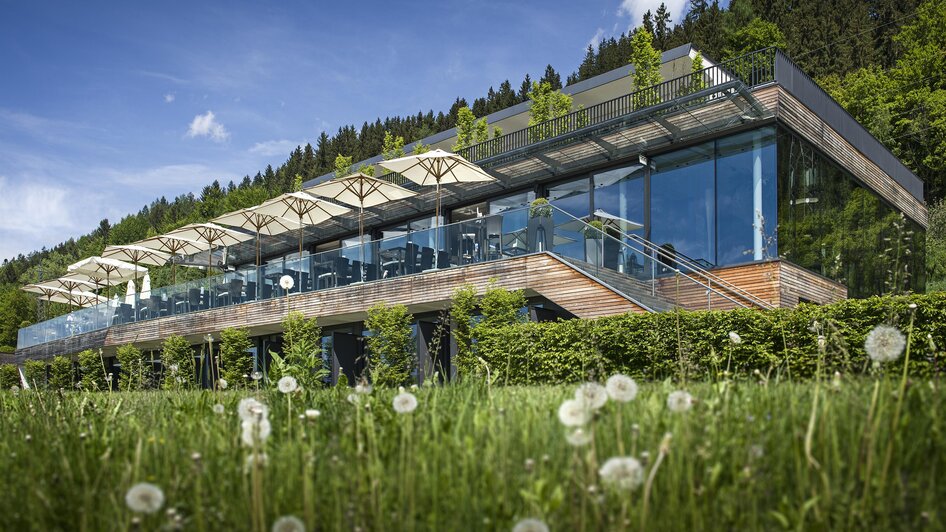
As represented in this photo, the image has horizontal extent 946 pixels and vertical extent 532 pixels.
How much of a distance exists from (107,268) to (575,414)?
99.2 feet

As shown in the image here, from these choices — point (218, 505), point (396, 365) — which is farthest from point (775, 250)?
point (218, 505)

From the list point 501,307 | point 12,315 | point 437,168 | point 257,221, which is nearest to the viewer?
point 501,307

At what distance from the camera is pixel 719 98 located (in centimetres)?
1695

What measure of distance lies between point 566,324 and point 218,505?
932cm

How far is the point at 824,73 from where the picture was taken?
49750 mm

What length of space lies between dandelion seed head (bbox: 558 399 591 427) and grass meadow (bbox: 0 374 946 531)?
4cm

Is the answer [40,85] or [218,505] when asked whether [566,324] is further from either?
[40,85]

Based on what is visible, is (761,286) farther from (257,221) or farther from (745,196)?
(257,221)

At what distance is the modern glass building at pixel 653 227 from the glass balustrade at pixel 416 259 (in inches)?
1.6

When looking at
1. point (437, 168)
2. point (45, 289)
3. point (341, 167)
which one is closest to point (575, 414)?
point (437, 168)

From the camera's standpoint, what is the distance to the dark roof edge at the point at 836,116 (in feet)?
58.0

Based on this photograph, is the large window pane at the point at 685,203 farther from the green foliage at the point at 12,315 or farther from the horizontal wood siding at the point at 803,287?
the green foliage at the point at 12,315

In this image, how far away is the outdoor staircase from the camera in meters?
14.4

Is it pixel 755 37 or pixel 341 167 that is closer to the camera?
pixel 341 167
